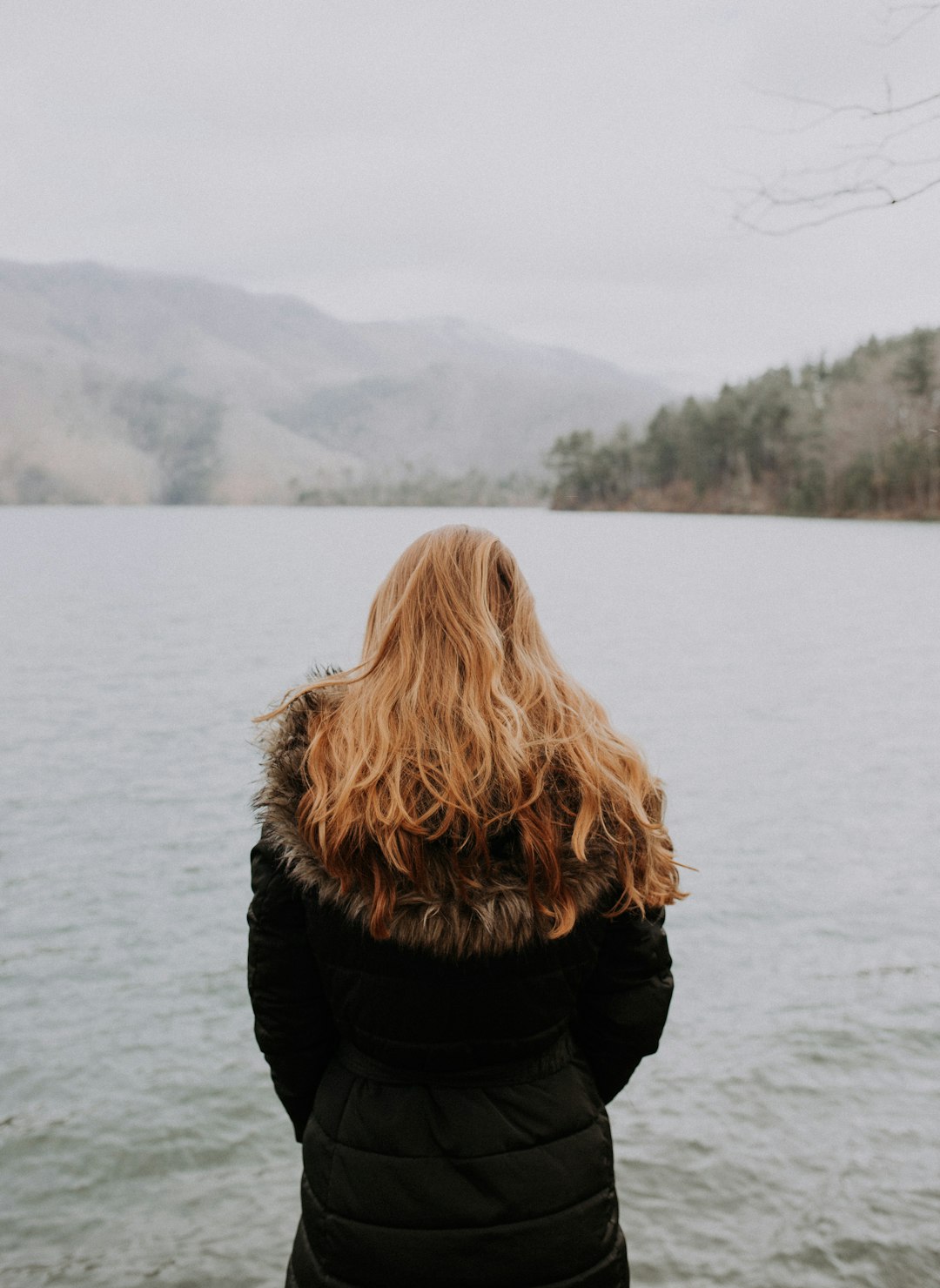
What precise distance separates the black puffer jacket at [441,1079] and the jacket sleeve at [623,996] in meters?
0.05

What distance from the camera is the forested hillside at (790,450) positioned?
69.6 m

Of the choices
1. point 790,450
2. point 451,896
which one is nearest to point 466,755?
point 451,896

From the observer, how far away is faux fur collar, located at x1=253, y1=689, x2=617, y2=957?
173cm

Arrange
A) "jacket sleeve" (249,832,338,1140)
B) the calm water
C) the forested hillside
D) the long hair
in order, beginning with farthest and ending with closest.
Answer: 1. the forested hillside
2. the calm water
3. "jacket sleeve" (249,832,338,1140)
4. the long hair

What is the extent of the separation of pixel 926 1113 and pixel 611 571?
3848cm

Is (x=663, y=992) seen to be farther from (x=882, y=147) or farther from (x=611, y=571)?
(x=611, y=571)

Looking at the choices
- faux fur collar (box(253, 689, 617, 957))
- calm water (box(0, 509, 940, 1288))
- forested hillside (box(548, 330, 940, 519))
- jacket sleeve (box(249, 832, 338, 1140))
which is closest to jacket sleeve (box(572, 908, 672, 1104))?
faux fur collar (box(253, 689, 617, 957))

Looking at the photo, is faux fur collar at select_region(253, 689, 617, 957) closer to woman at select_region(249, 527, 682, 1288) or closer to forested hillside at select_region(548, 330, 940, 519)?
woman at select_region(249, 527, 682, 1288)

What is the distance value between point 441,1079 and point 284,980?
329 mm

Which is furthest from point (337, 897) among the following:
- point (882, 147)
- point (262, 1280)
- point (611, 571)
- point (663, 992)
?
point (611, 571)

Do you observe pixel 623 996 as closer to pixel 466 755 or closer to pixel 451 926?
pixel 451 926

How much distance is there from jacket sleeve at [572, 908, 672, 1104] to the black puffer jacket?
5 centimetres

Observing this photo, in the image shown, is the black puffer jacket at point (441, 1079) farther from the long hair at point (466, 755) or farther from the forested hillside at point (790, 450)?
the forested hillside at point (790, 450)

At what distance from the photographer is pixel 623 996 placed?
6.40 ft
